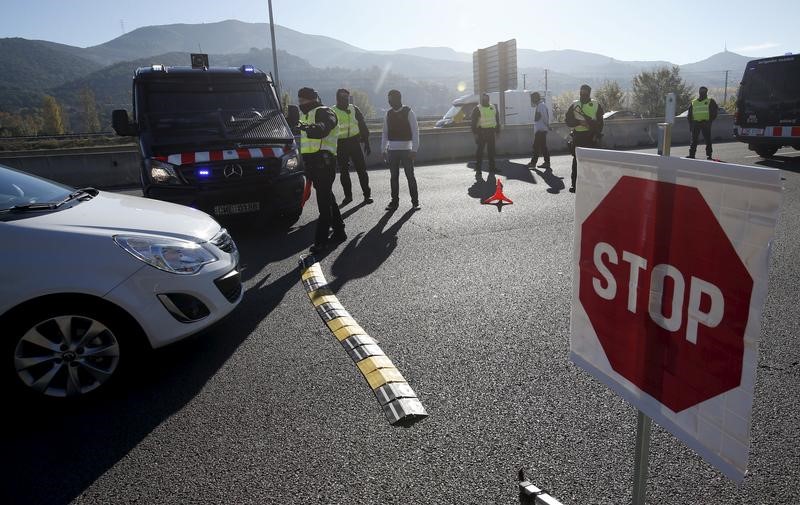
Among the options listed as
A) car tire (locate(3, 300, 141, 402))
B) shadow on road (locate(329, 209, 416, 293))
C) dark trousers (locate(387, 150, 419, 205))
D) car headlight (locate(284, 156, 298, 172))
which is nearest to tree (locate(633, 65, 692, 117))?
dark trousers (locate(387, 150, 419, 205))

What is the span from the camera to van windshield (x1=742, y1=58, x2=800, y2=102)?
40.0ft

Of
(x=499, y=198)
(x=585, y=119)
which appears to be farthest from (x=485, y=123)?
(x=499, y=198)

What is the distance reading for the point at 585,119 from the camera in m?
9.66

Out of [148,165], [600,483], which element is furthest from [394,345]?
[148,165]

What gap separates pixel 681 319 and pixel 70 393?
10.6 ft

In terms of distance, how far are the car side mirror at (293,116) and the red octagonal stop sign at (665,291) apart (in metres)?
6.64

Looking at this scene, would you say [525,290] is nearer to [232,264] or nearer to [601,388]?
[601,388]

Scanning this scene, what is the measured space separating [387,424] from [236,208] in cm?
482

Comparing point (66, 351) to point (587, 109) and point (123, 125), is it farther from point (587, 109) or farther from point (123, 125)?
point (587, 109)

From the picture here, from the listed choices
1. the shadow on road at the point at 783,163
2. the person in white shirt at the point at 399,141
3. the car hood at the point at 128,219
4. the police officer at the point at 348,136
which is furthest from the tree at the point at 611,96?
the car hood at the point at 128,219

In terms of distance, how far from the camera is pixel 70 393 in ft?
10.5

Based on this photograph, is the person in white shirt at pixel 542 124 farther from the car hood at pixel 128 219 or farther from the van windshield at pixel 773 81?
the car hood at pixel 128 219

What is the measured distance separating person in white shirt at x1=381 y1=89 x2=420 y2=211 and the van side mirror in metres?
3.68

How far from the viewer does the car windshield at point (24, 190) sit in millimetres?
3569
